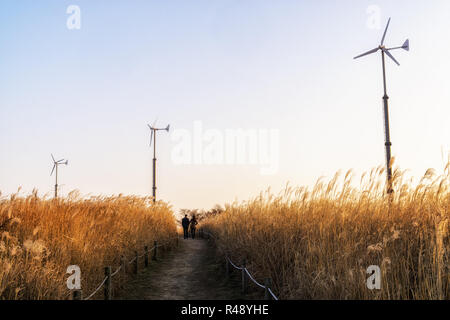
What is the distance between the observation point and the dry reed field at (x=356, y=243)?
538 centimetres

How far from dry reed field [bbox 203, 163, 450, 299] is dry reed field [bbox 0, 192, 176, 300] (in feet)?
12.2

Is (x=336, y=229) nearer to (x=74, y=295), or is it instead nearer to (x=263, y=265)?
(x=263, y=265)

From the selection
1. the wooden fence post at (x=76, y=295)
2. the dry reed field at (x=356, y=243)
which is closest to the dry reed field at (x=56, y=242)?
the wooden fence post at (x=76, y=295)

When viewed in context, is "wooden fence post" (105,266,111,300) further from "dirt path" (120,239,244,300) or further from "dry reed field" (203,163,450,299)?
"dry reed field" (203,163,450,299)

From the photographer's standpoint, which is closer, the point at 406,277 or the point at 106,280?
the point at 406,277

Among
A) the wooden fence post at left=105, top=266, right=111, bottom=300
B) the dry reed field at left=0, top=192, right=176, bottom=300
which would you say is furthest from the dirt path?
the wooden fence post at left=105, top=266, right=111, bottom=300

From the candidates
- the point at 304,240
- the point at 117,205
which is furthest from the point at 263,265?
the point at 117,205

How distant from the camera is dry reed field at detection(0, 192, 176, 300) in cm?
618

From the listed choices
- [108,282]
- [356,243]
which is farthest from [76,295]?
[356,243]

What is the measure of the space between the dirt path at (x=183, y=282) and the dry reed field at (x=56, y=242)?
0.79 metres

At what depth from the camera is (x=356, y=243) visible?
21.3ft

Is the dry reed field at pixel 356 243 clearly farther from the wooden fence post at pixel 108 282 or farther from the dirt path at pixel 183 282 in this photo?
the wooden fence post at pixel 108 282
